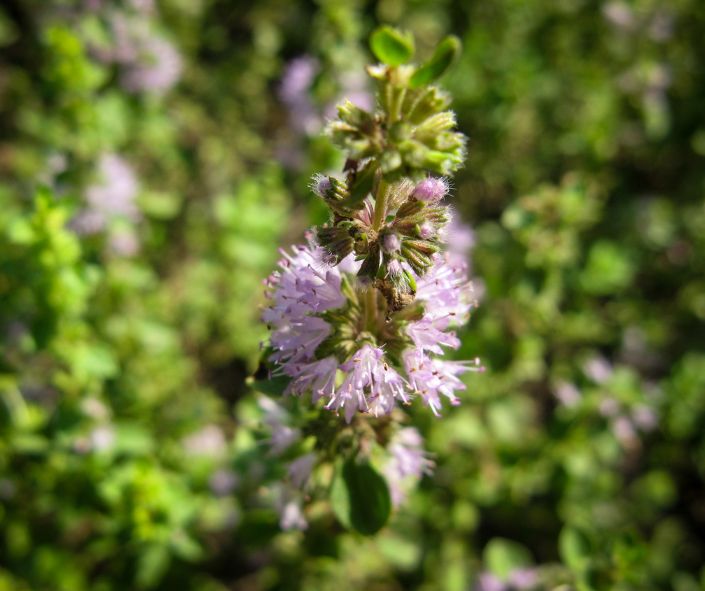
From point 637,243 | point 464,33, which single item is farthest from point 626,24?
point 637,243

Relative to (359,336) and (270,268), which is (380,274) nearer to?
(359,336)

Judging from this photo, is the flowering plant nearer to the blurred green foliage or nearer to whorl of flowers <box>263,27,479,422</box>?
whorl of flowers <box>263,27,479,422</box>

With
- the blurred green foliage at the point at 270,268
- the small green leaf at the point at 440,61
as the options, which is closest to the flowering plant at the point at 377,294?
the small green leaf at the point at 440,61

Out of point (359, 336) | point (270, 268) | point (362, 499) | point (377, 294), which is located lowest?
point (362, 499)

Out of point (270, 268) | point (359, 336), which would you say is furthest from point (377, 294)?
point (270, 268)

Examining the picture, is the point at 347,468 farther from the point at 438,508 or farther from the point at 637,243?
the point at 637,243

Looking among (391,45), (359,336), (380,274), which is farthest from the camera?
(359,336)
